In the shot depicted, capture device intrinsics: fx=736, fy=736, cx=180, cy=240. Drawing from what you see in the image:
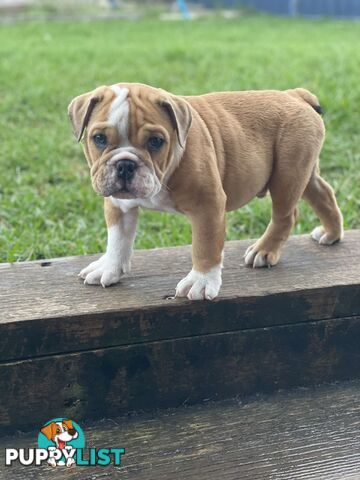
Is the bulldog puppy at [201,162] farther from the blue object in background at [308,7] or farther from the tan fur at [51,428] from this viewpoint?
the blue object in background at [308,7]

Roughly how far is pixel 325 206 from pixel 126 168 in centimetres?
115

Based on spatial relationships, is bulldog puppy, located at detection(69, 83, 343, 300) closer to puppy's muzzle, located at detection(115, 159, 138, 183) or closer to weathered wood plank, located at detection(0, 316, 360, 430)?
puppy's muzzle, located at detection(115, 159, 138, 183)

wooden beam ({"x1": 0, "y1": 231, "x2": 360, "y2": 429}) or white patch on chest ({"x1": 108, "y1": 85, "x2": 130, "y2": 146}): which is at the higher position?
white patch on chest ({"x1": 108, "y1": 85, "x2": 130, "y2": 146})

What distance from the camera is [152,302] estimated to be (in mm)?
2516

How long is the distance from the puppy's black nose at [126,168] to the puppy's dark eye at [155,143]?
0.34 feet

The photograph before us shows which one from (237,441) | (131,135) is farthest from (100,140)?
(237,441)

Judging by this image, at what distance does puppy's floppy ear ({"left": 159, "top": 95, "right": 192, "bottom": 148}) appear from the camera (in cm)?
240

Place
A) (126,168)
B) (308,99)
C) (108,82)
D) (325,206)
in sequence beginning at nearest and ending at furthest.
→ (126,168)
(308,99)
(325,206)
(108,82)

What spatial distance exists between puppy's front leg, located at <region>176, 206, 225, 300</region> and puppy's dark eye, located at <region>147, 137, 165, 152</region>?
290 mm

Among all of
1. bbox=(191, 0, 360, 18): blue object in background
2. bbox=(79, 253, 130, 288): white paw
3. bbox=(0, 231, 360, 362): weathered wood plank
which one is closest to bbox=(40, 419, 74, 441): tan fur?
bbox=(0, 231, 360, 362): weathered wood plank

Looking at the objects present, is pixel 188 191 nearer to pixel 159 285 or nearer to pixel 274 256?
pixel 159 285

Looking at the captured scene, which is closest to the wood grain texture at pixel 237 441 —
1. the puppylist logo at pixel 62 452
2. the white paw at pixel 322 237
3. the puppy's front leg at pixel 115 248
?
the puppylist logo at pixel 62 452

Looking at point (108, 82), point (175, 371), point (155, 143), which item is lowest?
point (108, 82)

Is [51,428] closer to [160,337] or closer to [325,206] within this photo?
[160,337]
